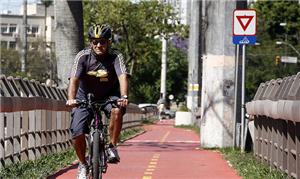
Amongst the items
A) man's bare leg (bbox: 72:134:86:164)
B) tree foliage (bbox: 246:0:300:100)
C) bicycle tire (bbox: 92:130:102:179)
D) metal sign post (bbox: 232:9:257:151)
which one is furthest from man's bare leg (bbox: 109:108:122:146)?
tree foliage (bbox: 246:0:300:100)

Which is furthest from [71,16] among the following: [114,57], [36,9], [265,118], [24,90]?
[36,9]

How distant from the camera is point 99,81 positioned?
36.7 ft

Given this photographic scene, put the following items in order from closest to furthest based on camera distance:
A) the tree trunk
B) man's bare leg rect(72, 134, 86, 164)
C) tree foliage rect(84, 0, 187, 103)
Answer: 1. man's bare leg rect(72, 134, 86, 164)
2. the tree trunk
3. tree foliage rect(84, 0, 187, 103)

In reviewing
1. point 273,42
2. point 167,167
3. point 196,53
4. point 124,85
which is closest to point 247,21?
point 167,167

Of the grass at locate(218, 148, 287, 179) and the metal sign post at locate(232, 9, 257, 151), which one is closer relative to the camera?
the grass at locate(218, 148, 287, 179)

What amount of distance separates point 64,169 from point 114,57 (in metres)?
4.90

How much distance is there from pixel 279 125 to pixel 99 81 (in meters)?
4.14

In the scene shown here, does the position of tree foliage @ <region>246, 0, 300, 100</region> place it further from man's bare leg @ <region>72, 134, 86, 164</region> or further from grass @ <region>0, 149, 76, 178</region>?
man's bare leg @ <region>72, 134, 86, 164</region>

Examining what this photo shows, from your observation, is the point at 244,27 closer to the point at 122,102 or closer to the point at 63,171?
the point at 63,171

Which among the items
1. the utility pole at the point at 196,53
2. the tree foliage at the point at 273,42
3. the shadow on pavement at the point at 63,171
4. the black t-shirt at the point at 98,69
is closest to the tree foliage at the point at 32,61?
the tree foliage at the point at 273,42

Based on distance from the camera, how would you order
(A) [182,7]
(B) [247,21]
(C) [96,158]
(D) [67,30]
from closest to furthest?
(C) [96,158] < (B) [247,21] < (D) [67,30] < (A) [182,7]

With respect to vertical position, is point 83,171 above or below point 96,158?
below

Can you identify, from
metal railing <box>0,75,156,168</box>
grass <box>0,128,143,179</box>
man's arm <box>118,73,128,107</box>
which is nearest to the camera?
man's arm <box>118,73,128,107</box>

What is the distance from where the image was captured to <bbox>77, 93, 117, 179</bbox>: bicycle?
1077cm
